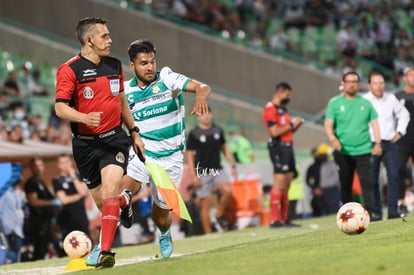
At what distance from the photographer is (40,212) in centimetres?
1916

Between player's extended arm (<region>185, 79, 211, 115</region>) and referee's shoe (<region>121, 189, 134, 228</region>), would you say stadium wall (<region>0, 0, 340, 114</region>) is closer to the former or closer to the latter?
referee's shoe (<region>121, 189, 134, 228</region>)

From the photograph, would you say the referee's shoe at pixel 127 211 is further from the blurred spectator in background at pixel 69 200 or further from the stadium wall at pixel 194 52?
the stadium wall at pixel 194 52

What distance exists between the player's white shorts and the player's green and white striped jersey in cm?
7

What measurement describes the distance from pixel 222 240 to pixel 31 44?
1661cm

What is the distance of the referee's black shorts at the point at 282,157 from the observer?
19.6 metres

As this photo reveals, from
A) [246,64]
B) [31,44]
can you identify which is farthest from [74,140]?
[246,64]

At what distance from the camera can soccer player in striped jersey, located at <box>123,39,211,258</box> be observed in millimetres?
12234

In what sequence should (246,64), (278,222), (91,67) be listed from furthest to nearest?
(246,64), (278,222), (91,67)

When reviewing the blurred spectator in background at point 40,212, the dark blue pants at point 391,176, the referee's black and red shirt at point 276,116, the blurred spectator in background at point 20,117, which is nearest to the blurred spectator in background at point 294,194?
the referee's black and red shirt at point 276,116

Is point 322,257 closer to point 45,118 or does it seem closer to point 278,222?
point 278,222

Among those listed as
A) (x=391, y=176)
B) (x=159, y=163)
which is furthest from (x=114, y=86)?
(x=391, y=176)

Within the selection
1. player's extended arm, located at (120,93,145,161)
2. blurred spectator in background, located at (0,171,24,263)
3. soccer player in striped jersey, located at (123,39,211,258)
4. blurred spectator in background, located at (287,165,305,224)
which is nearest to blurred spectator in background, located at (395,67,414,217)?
blurred spectator in background, located at (287,165,305,224)

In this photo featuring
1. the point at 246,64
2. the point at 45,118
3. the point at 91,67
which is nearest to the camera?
the point at 91,67

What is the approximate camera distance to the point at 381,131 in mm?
17625
